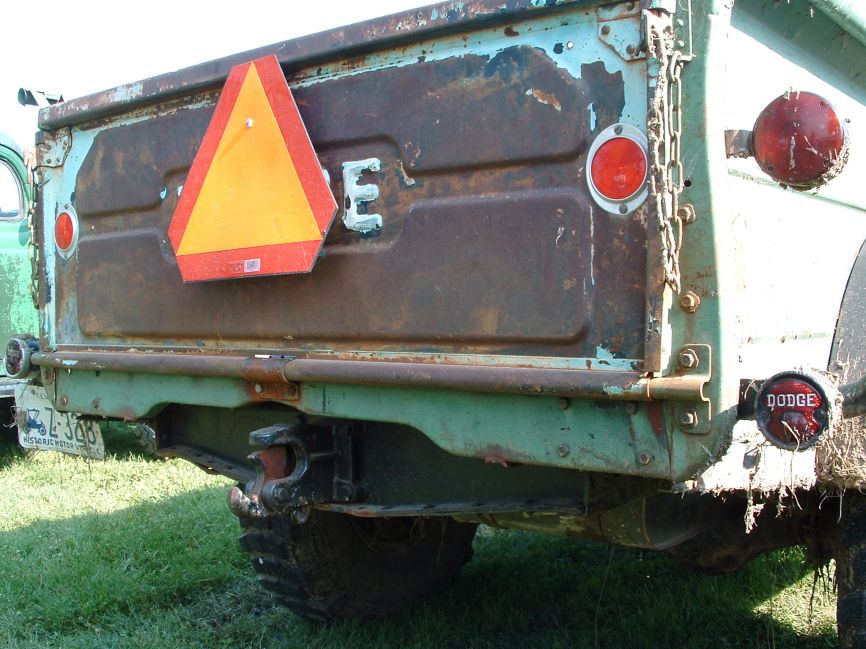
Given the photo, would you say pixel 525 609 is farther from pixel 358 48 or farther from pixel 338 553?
pixel 358 48

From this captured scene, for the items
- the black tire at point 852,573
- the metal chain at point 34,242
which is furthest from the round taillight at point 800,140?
the metal chain at point 34,242

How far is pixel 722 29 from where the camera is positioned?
6.59 ft

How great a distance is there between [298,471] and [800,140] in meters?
1.57

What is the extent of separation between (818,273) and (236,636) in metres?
2.48

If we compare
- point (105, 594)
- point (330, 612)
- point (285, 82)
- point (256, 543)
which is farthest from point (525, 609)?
point (285, 82)

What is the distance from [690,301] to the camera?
198 cm

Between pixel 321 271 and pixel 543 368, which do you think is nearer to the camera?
pixel 543 368

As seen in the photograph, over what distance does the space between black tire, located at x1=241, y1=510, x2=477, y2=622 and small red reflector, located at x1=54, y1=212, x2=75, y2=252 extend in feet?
3.98

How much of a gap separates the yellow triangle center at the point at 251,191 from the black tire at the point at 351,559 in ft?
3.50

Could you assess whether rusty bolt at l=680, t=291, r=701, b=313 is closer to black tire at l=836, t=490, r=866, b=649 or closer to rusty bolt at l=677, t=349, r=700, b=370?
rusty bolt at l=677, t=349, r=700, b=370

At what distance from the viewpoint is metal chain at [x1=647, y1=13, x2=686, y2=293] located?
1961 millimetres

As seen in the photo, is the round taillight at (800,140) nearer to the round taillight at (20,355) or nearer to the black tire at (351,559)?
the black tire at (351,559)

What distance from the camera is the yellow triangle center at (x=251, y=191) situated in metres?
2.61

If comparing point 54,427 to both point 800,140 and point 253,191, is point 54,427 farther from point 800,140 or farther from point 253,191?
point 800,140
